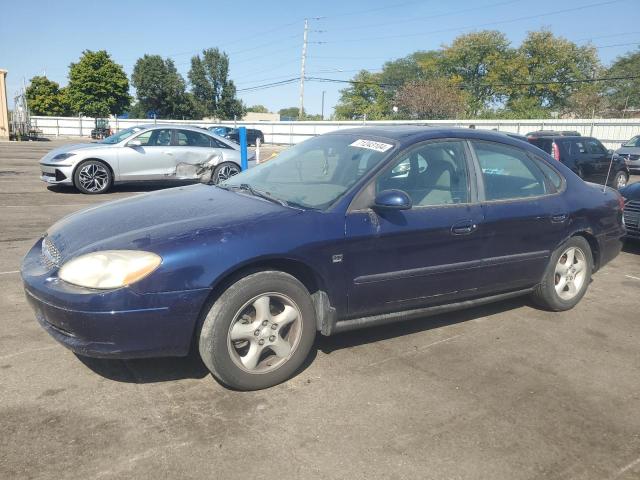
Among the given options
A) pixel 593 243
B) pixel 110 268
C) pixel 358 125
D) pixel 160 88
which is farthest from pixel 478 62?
pixel 110 268

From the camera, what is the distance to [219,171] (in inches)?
455

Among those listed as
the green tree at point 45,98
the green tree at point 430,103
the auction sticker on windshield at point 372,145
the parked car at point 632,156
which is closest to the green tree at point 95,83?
the green tree at point 45,98

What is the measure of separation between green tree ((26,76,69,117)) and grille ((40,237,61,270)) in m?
68.4

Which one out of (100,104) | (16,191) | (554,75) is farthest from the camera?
(554,75)

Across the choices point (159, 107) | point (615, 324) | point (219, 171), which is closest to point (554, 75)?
point (159, 107)

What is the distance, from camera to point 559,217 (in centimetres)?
435

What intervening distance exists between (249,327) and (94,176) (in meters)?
8.88

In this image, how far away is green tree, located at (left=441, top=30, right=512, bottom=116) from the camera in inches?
2611

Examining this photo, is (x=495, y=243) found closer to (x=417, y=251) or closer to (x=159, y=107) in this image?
(x=417, y=251)

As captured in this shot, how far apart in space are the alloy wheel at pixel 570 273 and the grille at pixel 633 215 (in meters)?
3.12

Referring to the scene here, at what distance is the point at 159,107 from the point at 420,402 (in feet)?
231

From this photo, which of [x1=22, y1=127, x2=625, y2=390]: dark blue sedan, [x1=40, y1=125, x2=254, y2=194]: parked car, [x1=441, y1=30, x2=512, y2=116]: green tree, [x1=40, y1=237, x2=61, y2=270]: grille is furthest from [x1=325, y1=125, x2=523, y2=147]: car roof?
[x1=441, y1=30, x2=512, y2=116]: green tree

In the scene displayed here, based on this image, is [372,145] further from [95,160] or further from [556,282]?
[95,160]

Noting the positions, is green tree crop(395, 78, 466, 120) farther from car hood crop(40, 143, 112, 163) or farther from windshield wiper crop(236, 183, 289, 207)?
windshield wiper crop(236, 183, 289, 207)
